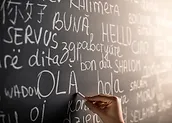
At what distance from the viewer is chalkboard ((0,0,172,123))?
45.9 inches

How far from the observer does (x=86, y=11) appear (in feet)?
4.69

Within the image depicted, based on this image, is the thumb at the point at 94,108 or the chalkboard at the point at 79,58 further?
the thumb at the point at 94,108

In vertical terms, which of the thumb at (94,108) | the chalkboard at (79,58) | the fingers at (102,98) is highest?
the chalkboard at (79,58)

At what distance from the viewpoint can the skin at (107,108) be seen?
1.43m

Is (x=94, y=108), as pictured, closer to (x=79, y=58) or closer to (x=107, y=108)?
(x=107, y=108)

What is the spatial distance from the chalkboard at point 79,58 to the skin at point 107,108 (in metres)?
0.05

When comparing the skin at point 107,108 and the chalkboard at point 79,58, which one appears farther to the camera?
the skin at point 107,108

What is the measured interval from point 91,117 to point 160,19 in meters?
0.84

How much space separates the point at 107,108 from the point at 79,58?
0.28 meters

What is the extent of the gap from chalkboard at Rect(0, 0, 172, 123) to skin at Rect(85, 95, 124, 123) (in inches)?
1.9

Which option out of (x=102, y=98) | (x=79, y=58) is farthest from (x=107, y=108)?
(x=79, y=58)

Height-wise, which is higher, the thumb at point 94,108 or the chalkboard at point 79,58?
the chalkboard at point 79,58

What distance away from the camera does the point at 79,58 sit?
1394mm

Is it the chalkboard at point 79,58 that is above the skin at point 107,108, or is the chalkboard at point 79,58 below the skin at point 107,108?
above
